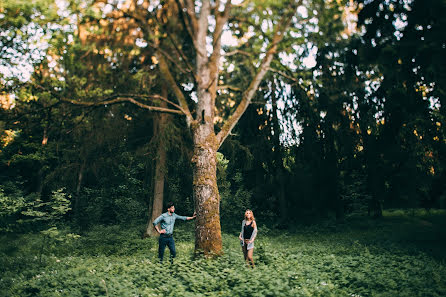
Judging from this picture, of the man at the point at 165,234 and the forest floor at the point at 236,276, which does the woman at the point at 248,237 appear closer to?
the forest floor at the point at 236,276

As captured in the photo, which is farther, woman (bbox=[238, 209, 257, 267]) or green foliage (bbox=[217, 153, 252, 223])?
green foliage (bbox=[217, 153, 252, 223])

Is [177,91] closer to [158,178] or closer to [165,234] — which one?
[165,234]

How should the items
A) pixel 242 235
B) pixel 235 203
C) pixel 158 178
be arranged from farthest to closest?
1. pixel 235 203
2. pixel 158 178
3. pixel 242 235

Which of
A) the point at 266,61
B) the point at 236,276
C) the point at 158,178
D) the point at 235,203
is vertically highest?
the point at 266,61

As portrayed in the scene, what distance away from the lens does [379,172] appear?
41.3 ft

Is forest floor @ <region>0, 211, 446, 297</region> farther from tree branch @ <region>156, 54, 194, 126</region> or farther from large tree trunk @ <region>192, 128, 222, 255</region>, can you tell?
tree branch @ <region>156, 54, 194, 126</region>

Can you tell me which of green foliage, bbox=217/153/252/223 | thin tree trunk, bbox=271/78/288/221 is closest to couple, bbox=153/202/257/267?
thin tree trunk, bbox=271/78/288/221

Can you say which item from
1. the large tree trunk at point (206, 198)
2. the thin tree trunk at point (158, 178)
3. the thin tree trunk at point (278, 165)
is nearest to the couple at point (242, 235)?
the large tree trunk at point (206, 198)

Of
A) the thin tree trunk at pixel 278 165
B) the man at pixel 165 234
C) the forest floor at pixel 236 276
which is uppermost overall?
the thin tree trunk at pixel 278 165

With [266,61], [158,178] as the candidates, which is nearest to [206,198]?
[266,61]

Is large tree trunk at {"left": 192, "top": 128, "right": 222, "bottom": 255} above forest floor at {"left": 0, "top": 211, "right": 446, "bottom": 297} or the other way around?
above

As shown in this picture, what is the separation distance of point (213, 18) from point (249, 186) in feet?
37.8

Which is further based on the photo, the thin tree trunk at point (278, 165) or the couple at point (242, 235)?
the thin tree trunk at point (278, 165)

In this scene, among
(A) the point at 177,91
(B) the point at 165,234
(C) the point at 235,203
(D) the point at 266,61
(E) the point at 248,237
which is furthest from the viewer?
(C) the point at 235,203
